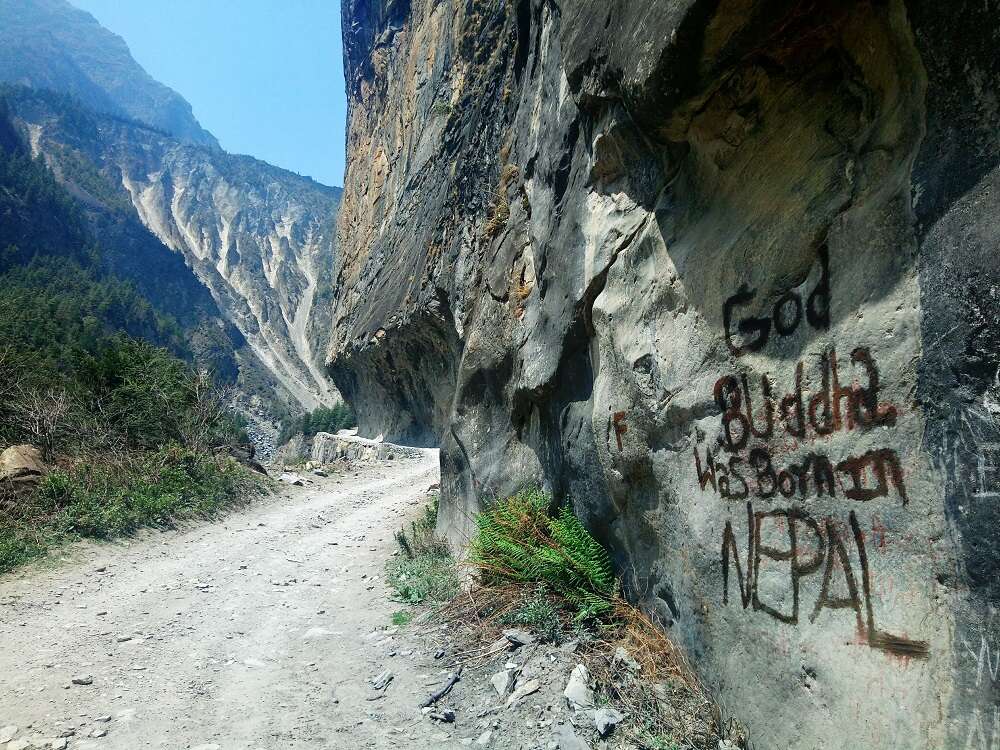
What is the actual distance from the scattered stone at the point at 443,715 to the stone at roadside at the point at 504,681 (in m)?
0.31

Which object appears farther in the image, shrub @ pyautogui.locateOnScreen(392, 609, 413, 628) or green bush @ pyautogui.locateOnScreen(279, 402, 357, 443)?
green bush @ pyautogui.locateOnScreen(279, 402, 357, 443)

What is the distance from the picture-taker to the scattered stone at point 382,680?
411 cm

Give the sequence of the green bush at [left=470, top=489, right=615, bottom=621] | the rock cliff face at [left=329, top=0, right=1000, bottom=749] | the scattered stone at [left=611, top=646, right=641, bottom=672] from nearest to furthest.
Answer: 1. the rock cliff face at [left=329, top=0, right=1000, bottom=749]
2. the scattered stone at [left=611, top=646, right=641, bottom=672]
3. the green bush at [left=470, top=489, right=615, bottom=621]

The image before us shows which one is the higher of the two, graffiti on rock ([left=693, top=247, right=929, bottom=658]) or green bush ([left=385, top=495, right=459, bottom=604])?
graffiti on rock ([left=693, top=247, right=929, bottom=658])

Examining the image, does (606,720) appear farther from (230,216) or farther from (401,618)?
(230,216)

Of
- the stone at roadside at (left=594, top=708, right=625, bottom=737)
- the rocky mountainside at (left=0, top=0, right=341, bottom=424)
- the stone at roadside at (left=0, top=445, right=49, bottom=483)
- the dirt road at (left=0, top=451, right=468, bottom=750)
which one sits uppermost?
the rocky mountainside at (left=0, top=0, right=341, bottom=424)

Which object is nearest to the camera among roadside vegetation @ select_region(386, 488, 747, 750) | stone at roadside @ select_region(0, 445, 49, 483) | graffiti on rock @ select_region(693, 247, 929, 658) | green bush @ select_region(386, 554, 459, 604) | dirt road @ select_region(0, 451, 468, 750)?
graffiti on rock @ select_region(693, 247, 929, 658)

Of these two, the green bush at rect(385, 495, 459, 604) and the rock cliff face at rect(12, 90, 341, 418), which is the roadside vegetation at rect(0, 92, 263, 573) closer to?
the green bush at rect(385, 495, 459, 604)

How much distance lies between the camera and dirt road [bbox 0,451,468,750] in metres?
3.54

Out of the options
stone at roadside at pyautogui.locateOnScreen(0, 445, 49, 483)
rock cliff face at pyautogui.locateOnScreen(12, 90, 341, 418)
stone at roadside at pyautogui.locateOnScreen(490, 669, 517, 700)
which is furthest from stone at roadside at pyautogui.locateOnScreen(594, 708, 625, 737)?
rock cliff face at pyautogui.locateOnScreen(12, 90, 341, 418)

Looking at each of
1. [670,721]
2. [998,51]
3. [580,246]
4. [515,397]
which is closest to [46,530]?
[515,397]

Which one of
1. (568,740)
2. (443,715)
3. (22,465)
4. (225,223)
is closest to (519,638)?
(443,715)

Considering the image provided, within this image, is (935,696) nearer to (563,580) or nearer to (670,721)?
(670,721)

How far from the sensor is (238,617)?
554 centimetres
